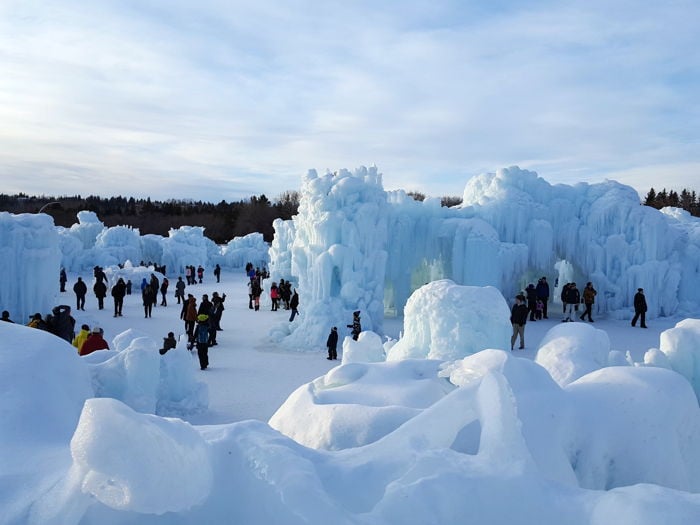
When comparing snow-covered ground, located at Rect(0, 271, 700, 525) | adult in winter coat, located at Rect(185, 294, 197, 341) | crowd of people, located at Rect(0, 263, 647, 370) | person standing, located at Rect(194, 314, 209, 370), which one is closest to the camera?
snow-covered ground, located at Rect(0, 271, 700, 525)

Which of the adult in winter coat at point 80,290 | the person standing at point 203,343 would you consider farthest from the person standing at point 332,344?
the adult in winter coat at point 80,290

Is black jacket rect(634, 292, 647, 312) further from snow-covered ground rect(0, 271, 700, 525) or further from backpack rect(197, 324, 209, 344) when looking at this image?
snow-covered ground rect(0, 271, 700, 525)

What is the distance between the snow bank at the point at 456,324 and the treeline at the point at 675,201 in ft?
160

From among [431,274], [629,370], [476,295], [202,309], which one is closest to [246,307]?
[431,274]

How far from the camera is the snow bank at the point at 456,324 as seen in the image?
8.08 meters

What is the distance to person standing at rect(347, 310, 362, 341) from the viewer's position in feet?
39.8

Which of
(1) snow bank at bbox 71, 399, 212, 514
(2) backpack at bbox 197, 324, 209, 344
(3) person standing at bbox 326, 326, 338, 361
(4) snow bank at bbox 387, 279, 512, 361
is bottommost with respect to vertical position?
(3) person standing at bbox 326, 326, 338, 361

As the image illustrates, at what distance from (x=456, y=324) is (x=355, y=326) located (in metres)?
4.26

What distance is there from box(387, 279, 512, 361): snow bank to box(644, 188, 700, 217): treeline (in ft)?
160

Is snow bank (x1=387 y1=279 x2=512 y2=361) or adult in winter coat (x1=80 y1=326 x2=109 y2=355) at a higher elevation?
snow bank (x1=387 y1=279 x2=512 y2=361)

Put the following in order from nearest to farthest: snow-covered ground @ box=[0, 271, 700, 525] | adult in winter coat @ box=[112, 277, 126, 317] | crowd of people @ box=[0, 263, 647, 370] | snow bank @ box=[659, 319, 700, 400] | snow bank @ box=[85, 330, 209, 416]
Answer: snow-covered ground @ box=[0, 271, 700, 525] < snow bank @ box=[85, 330, 209, 416] < snow bank @ box=[659, 319, 700, 400] < crowd of people @ box=[0, 263, 647, 370] < adult in winter coat @ box=[112, 277, 126, 317]

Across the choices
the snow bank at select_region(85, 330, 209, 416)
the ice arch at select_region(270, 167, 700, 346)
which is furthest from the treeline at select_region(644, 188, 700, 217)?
the snow bank at select_region(85, 330, 209, 416)

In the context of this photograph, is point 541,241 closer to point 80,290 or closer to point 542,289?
point 542,289

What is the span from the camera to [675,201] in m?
53.3
